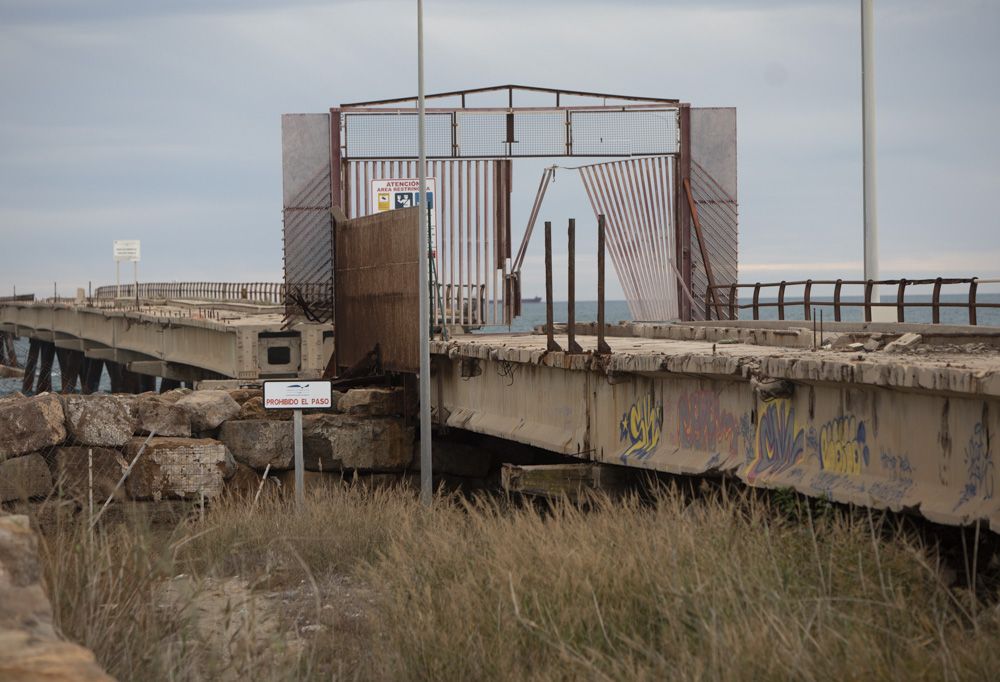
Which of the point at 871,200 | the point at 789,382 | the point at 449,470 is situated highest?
the point at 871,200

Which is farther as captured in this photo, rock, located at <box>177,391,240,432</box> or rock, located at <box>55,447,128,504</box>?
→ rock, located at <box>177,391,240,432</box>

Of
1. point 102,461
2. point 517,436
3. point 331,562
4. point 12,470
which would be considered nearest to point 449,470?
point 517,436

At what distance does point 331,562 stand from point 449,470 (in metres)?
8.19

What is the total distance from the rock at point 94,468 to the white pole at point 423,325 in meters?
3.87

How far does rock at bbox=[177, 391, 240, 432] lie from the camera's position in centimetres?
1948

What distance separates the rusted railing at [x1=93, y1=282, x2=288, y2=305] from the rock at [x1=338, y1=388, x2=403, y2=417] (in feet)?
106

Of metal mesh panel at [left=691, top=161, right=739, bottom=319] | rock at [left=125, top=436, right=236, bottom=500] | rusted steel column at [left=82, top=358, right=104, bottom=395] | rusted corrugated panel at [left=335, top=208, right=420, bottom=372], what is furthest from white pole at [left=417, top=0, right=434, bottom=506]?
rusted steel column at [left=82, top=358, right=104, bottom=395]

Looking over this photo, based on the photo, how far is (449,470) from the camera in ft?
68.9

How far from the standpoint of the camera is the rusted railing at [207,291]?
2436 inches

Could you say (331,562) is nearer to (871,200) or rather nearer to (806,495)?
(806,495)

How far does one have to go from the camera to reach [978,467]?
9695mm

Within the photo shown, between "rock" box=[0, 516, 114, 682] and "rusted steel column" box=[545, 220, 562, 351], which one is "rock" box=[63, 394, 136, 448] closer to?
"rusted steel column" box=[545, 220, 562, 351]

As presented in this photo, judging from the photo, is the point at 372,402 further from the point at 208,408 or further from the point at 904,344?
the point at 904,344

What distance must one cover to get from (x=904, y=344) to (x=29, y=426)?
424 inches
